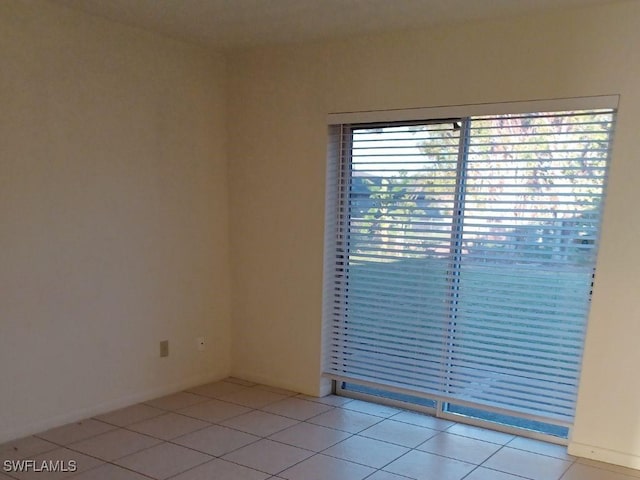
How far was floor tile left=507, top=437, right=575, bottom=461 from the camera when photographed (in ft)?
9.21

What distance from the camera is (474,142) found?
3039mm

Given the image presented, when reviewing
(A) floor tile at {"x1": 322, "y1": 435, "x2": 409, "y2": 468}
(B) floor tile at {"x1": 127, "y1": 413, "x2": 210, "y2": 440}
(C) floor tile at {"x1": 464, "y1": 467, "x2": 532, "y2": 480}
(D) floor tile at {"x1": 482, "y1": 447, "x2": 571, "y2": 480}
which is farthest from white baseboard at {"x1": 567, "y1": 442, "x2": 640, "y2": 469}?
(B) floor tile at {"x1": 127, "y1": 413, "x2": 210, "y2": 440}

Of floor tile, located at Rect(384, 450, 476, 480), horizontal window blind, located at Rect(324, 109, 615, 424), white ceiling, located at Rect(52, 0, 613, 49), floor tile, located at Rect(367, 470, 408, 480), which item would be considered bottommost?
floor tile, located at Rect(384, 450, 476, 480)

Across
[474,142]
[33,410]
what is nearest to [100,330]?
[33,410]

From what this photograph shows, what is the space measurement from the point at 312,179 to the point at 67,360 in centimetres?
182

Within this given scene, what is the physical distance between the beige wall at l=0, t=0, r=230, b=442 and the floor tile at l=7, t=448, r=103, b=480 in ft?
1.03

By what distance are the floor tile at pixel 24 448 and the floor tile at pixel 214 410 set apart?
77 cm

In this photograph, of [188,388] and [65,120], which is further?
[188,388]

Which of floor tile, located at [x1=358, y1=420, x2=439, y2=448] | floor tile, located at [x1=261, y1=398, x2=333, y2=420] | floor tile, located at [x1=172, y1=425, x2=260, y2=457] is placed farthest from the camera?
floor tile, located at [x1=261, y1=398, x2=333, y2=420]

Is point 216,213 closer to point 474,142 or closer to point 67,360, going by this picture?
point 67,360

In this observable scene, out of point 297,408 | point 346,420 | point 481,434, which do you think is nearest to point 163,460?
point 297,408

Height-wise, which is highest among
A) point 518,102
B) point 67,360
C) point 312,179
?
point 518,102

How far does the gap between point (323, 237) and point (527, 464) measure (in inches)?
68.7

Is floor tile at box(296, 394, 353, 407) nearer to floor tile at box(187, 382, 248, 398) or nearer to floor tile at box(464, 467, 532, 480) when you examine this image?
floor tile at box(187, 382, 248, 398)
